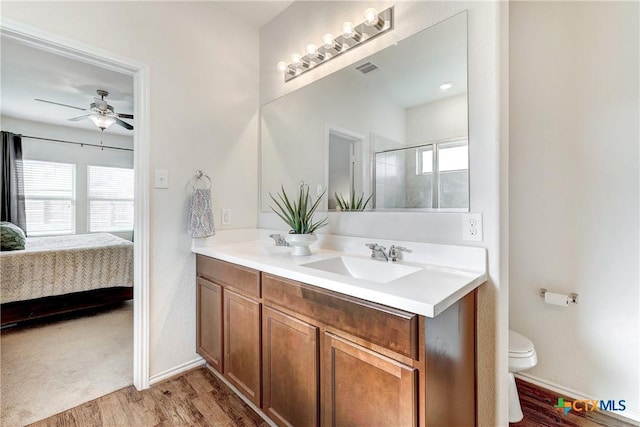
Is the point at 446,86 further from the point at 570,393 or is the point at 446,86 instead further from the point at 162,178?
the point at 570,393

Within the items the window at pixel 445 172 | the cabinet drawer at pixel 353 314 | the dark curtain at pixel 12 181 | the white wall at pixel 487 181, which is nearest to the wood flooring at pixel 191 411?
the white wall at pixel 487 181

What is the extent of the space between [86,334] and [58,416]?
1.25m

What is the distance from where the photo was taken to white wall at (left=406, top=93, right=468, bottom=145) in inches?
52.1

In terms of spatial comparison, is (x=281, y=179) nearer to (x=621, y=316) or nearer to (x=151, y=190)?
(x=151, y=190)

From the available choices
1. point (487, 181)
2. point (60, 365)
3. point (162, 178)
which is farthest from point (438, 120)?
point (60, 365)

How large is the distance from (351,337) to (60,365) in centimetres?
231

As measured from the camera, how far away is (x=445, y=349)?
1.00 meters

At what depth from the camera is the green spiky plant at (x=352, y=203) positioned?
172 centimetres

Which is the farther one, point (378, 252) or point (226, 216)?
point (226, 216)

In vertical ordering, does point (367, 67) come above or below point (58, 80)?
below

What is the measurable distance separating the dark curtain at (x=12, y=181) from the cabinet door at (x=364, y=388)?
18.3 feet

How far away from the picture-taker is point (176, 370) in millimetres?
1934

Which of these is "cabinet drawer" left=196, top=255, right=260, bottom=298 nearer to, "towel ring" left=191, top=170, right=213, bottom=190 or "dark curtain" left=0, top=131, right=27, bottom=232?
"towel ring" left=191, top=170, right=213, bottom=190

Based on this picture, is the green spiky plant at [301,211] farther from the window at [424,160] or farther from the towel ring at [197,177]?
the window at [424,160]
